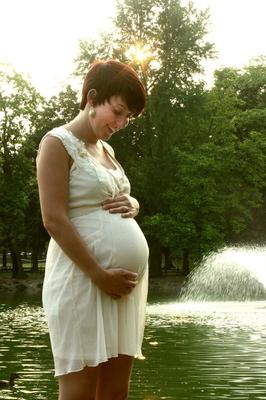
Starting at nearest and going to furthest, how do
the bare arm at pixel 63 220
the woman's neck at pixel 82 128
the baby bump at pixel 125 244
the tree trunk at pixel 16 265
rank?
the bare arm at pixel 63 220, the baby bump at pixel 125 244, the woman's neck at pixel 82 128, the tree trunk at pixel 16 265

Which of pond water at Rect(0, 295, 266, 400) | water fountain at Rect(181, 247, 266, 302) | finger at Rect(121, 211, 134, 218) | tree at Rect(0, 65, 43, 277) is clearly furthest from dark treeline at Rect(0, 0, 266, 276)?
finger at Rect(121, 211, 134, 218)

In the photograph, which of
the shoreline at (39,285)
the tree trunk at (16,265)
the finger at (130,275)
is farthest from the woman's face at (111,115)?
the tree trunk at (16,265)

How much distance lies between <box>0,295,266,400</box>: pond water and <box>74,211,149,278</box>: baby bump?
5.59m

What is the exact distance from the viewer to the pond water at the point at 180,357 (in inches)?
357

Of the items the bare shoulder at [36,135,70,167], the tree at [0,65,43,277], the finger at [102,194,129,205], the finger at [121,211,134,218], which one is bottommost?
the finger at [121,211,134,218]

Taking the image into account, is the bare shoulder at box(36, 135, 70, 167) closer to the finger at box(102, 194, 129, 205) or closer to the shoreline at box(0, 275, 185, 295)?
the finger at box(102, 194, 129, 205)

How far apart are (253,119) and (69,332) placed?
4016 cm

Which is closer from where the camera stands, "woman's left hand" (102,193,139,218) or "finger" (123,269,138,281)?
"finger" (123,269,138,281)

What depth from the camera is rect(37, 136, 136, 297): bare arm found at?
120 inches

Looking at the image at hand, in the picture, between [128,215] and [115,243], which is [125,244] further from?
[128,215]

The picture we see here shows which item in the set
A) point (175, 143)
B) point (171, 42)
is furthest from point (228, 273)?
point (171, 42)

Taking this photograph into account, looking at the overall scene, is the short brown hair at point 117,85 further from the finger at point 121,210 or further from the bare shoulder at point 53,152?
the finger at point 121,210

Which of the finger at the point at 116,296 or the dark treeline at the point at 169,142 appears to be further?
the dark treeline at the point at 169,142

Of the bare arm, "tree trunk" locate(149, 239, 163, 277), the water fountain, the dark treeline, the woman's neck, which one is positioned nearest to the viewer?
the bare arm
